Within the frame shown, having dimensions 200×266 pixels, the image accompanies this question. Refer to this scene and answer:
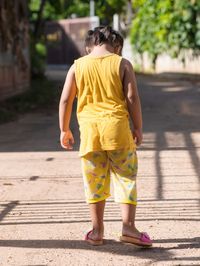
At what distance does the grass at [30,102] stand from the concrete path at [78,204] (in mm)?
2474

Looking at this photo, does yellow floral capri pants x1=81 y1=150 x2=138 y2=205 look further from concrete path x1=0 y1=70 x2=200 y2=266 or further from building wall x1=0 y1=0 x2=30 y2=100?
building wall x1=0 y1=0 x2=30 y2=100

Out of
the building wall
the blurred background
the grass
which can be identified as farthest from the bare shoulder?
the building wall

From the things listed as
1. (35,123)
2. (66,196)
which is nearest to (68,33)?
(35,123)

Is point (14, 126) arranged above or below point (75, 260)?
below

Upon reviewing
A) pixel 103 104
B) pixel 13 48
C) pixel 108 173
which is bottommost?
pixel 13 48

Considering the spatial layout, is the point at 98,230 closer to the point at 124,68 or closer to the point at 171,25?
the point at 124,68

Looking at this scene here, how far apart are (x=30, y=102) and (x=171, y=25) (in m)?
7.69

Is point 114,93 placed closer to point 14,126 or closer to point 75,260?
point 75,260

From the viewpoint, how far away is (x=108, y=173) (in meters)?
4.69

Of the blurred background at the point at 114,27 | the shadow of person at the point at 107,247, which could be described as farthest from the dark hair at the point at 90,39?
the blurred background at the point at 114,27

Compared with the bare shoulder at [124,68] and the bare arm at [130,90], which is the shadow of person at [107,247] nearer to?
the bare arm at [130,90]

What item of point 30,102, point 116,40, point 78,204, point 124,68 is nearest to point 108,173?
point 124,68

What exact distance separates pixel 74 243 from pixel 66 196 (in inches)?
58.5

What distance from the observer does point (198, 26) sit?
20.8m
